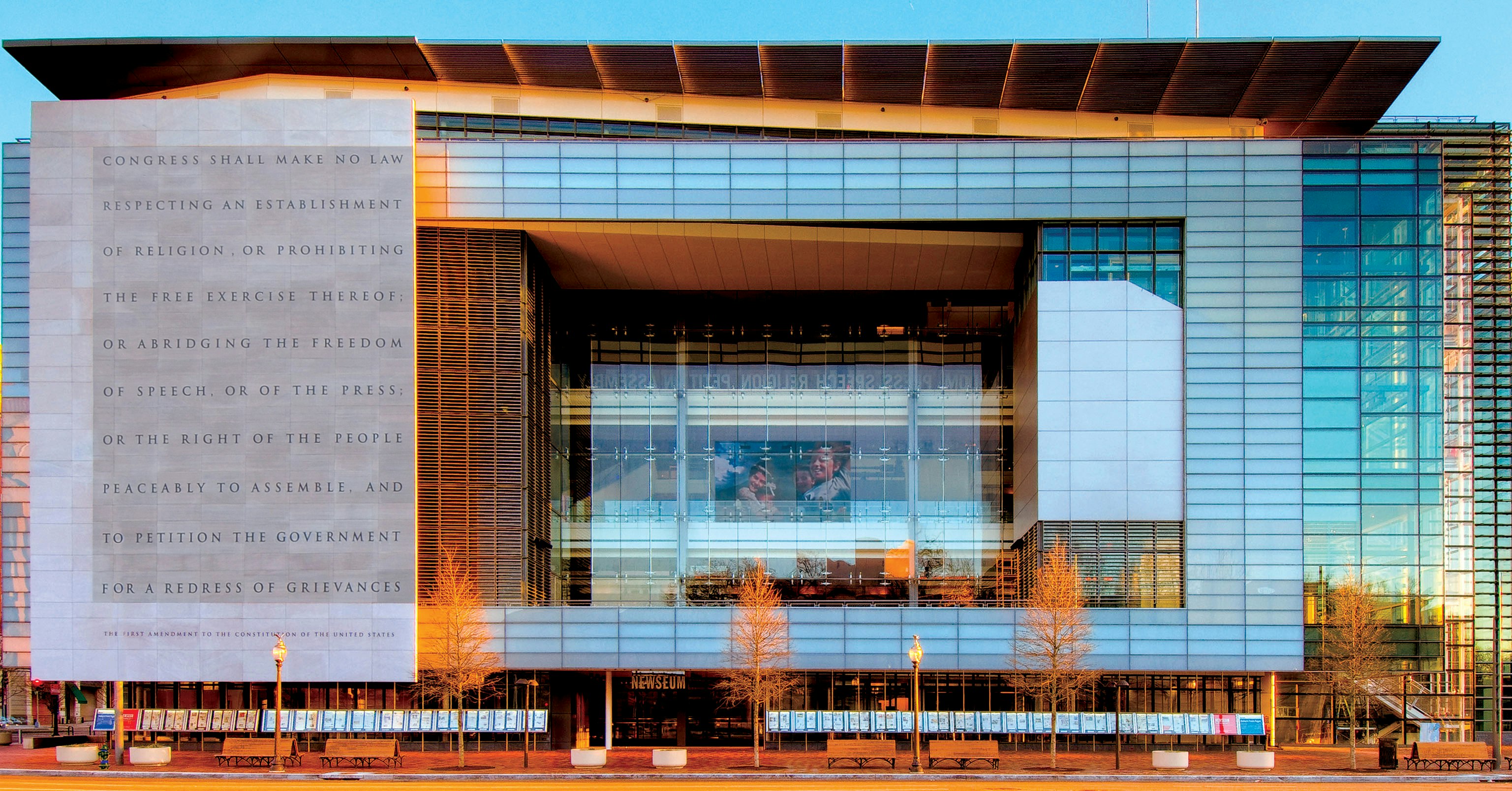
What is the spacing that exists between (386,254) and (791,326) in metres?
16.2

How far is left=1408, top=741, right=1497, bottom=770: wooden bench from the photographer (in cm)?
3559

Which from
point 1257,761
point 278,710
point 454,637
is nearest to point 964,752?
point 1257,761

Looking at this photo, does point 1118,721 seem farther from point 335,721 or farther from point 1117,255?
point 335,721

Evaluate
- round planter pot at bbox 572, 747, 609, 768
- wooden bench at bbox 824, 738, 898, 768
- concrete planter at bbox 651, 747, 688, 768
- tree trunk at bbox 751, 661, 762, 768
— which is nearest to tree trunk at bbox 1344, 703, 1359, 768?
wooden bench at bbox 824, 738, 898, 768

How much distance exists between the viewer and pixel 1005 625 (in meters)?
40.4

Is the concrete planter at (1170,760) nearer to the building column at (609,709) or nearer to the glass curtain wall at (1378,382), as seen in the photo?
the glass curtain wall at (1378,382)

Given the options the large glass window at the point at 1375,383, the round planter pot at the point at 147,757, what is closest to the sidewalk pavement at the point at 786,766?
the round planter pot at the point at 147,757

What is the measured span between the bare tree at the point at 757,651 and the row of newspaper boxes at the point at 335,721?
22.3ft

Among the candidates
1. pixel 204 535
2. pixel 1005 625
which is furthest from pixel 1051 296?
pixel 204 535

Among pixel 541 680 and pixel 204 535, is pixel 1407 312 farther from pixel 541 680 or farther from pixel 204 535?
pixel 204 535

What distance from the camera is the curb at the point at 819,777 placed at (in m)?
33.8

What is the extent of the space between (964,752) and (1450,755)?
14.2 meters

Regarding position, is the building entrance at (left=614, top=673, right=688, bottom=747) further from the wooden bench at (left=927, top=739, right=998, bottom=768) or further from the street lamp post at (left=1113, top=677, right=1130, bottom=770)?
the street lamp post at (left=1113, top=677, right=1130, bottom=770)

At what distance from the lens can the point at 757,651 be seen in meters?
39.1
